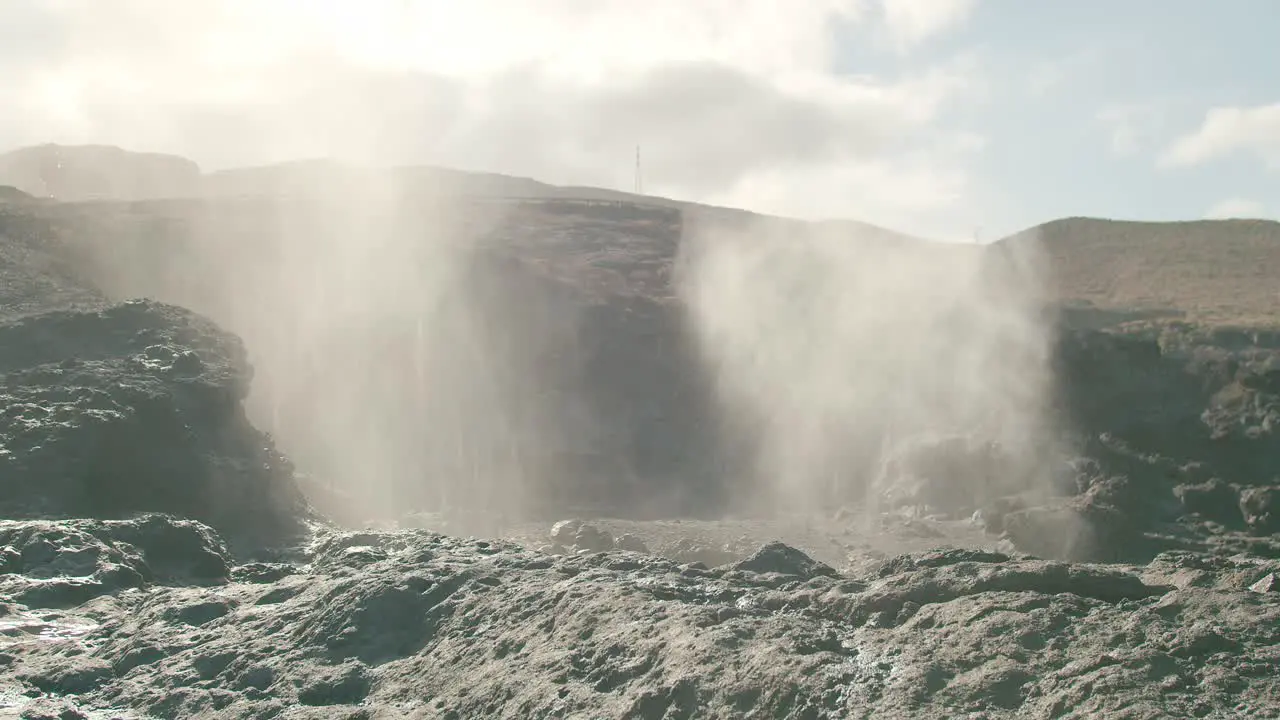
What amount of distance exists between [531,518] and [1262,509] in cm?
1839

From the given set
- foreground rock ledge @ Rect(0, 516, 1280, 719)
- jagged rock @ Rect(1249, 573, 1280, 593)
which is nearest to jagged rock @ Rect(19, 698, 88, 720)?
foreground rock ledge @ Rect(0, 516, 1280, 719)

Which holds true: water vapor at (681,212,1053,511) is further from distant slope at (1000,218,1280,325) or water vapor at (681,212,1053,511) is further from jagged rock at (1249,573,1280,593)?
jagged rock at (1249,573,1280,593)

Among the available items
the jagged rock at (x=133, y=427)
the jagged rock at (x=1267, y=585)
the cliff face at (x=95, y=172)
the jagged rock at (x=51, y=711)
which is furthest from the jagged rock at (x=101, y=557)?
the cliff face at (x=95, y=172)

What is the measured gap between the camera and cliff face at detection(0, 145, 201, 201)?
9069cm

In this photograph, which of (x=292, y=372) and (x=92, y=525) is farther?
(x=292, y=372)

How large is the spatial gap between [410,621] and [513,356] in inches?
1241

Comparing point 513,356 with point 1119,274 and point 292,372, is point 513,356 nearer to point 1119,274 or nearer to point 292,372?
point 292,372

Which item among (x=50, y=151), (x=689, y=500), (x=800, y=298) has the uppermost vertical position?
(x=50, y=151)

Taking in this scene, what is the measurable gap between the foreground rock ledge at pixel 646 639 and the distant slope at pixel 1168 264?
163 ft

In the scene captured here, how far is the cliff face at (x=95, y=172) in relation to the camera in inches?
3570

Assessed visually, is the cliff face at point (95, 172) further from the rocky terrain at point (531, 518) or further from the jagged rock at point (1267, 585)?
the jagged rock at point (1267, 585)

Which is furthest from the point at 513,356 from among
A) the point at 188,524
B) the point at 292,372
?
the point at 188,524

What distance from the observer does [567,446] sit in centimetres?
4150

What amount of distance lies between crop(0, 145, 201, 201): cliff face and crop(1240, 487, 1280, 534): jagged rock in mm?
74064
